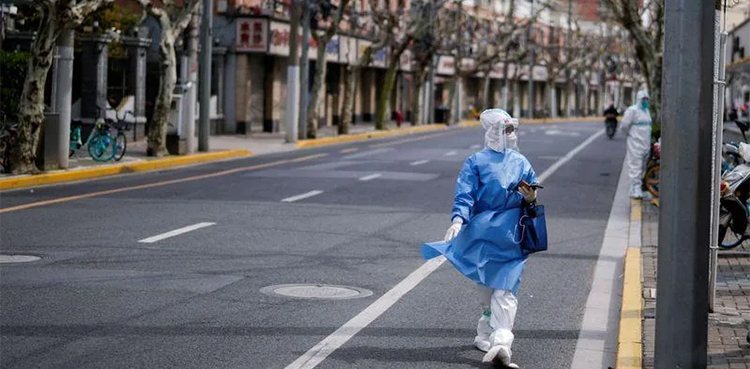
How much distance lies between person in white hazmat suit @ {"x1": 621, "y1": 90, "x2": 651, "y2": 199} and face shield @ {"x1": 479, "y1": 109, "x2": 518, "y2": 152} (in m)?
12.8

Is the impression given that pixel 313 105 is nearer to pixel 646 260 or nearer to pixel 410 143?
pixel 410 143

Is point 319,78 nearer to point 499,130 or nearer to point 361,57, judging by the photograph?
point 361,57

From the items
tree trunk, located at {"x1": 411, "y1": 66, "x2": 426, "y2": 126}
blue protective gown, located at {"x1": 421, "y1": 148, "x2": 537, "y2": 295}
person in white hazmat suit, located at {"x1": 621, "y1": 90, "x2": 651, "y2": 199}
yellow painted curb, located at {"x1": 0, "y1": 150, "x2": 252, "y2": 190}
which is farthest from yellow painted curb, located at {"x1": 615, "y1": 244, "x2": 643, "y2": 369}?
tree trunk, located at {"x1": 411, "y1": 66, "x2": 426, "y2": 126}

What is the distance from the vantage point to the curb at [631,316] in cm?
848

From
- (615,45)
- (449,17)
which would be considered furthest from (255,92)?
(615,45)

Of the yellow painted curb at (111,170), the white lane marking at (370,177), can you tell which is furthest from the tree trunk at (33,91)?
the white lane marking at (370,177)

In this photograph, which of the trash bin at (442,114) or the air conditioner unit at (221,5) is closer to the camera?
the air conditioner unit at (221,5)

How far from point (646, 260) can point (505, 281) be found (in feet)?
17.6

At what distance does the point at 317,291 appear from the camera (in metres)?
11.3

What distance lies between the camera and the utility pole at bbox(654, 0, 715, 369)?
23.5ft

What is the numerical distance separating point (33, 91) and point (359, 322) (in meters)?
15.0

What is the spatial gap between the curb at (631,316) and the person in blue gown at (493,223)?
30.2 inches

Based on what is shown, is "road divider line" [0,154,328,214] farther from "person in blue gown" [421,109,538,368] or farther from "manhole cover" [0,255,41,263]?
"person in blue gown" [421,109,538,368]

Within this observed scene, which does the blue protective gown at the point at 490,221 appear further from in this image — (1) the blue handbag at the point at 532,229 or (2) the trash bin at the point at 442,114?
(2) the trash bin at the point at 442,114
